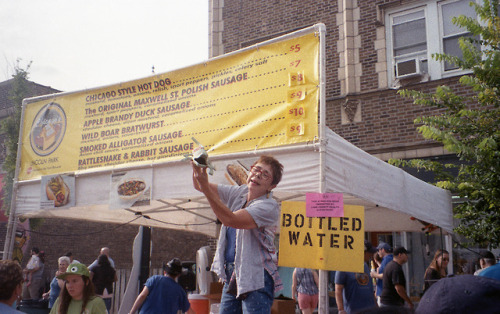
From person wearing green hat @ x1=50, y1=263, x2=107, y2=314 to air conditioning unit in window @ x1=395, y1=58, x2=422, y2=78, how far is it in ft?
29.5

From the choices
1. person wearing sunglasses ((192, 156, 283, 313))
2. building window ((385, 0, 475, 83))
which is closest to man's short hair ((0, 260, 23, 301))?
person wearing sunglasses ((192, 156, 283, 313))

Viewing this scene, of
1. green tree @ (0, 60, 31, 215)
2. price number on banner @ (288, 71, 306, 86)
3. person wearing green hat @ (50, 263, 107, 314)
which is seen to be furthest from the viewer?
green tree @ (0, 60, 31, 215)

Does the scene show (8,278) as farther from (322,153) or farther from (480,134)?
(480,134)

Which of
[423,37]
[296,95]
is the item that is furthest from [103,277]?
[423,37]

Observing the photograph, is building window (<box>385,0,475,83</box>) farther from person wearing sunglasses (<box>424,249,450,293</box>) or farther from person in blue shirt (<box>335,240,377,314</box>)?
person in blue shirt (<box>335,240,377,314</box>)

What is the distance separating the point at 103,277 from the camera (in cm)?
951

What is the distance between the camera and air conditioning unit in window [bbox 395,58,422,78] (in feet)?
36.9

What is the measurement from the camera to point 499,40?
7.94m

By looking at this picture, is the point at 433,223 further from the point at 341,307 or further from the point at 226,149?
the point at 226,149

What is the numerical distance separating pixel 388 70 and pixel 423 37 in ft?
3.82

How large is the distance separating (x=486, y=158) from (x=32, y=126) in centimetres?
749

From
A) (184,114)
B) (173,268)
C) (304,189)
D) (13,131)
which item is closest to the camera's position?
(304,189)

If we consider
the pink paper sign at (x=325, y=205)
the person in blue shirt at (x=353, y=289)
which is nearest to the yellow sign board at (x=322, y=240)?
the pink paper sign at (x=325, y=205)

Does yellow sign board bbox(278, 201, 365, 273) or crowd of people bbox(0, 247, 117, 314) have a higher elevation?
yellow sign board bbox(278, 201, 365, 273)
